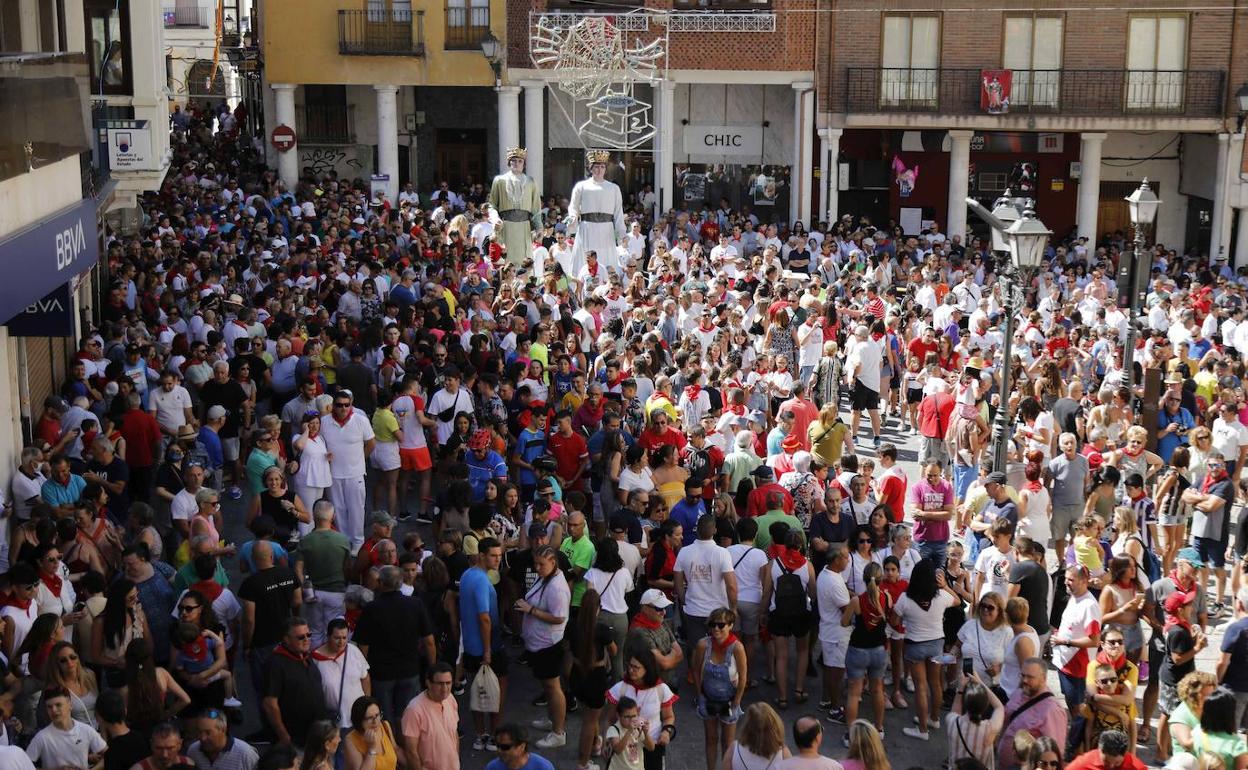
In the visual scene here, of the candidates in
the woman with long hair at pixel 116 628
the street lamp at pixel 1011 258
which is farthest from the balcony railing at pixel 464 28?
the woman with long hair at pixel 116 628

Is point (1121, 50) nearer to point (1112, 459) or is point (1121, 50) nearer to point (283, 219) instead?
point (283, 219)

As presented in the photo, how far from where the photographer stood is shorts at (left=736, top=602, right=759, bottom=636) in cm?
1120

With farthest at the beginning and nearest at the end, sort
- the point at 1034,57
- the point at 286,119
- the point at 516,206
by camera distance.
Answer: the point at 286,119 < the point at 1034,57 < the point at 516,206

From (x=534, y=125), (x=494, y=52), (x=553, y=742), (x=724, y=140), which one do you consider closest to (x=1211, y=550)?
(x=553, y=742)

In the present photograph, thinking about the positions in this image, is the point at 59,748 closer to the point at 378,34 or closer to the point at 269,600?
the point at 269,600

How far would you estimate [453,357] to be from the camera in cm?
1593

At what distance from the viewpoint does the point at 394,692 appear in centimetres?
1009

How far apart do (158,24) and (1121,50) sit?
21580 mm

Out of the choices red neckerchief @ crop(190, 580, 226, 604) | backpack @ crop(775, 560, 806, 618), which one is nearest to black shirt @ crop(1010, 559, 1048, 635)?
backpack @ crop(775, 560, 806, 618)

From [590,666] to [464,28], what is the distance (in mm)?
26891

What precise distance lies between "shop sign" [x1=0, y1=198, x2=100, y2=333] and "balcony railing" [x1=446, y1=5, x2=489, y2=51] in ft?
70.0

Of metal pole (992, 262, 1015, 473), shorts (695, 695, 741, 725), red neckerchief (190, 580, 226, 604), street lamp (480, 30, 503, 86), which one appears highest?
street lamp (480, 30, 503, 86)

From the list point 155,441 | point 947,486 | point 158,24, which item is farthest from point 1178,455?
point 158,24

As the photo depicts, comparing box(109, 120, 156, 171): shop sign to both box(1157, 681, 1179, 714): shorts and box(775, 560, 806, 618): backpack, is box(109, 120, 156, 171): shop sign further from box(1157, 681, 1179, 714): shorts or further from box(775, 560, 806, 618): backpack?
box(1157, 681, 1179, 714): shorts
